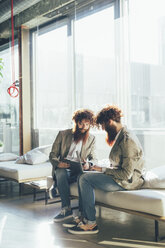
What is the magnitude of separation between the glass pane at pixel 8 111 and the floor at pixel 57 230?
1960 millimetres

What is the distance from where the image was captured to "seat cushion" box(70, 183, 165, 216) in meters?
2.82

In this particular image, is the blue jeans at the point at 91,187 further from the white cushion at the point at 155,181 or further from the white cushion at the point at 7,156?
the white cushion at the point at 7,156

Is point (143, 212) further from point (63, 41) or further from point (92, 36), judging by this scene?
point (63, 41)

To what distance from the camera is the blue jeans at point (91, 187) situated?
10.5ft

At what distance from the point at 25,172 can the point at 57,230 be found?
1504 millimetres

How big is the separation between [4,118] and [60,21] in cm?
202

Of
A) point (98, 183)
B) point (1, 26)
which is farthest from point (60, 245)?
point (1, 26)

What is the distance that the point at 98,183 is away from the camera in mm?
3215

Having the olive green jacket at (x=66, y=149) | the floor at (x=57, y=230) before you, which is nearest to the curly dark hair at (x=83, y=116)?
the olive green jacket at (x=66, y=149)

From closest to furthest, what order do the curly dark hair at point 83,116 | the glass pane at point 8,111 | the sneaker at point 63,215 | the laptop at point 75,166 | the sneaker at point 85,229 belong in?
the sneaker at point 85,229 < the laptop at point 75,166 < the sneaker at point 63,215 < the curly dark hair at point 83,116 < the glass pane at point 8,111

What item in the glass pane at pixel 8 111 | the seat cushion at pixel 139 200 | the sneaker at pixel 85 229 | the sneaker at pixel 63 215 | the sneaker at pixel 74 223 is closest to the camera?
the seat cushion at pixel 139 200

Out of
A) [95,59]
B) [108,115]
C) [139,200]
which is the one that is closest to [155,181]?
[139,200]

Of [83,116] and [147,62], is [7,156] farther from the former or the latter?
[147,62]

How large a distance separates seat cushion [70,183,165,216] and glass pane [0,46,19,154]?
3144mm
